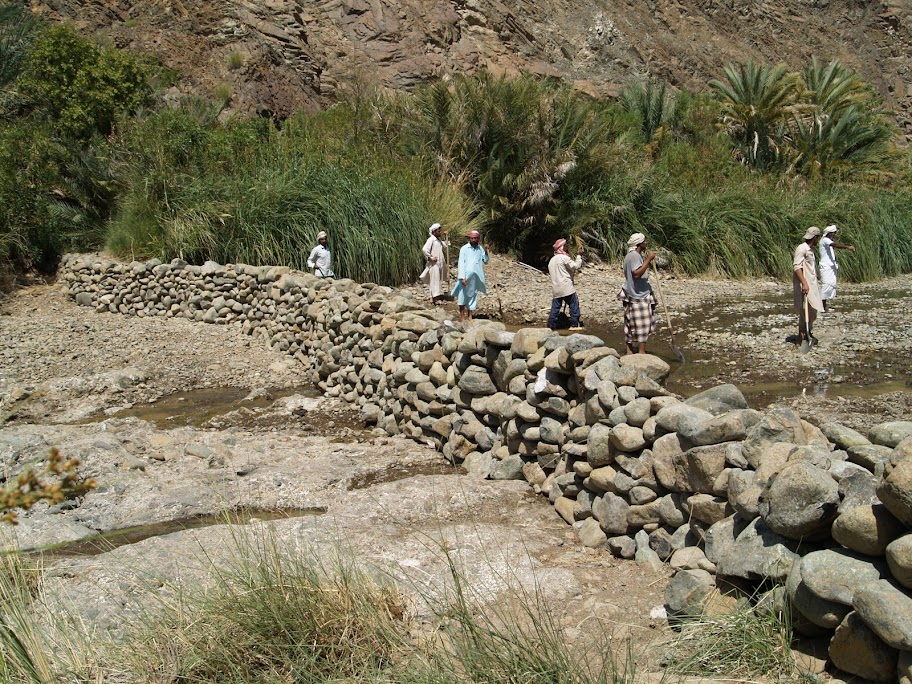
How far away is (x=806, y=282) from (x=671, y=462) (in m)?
5.87

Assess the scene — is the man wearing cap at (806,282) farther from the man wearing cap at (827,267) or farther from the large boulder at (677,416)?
the large boulder at (677,416)

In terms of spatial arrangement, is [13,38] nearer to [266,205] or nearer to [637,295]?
[266,205]

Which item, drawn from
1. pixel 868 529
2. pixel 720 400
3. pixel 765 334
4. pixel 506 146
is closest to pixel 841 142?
pixel 506 146

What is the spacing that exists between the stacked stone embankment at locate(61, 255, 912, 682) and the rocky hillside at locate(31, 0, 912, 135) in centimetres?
1594

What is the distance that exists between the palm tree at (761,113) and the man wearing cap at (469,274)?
1528cm

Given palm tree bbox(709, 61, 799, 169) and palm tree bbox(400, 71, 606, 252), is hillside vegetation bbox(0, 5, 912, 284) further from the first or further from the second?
palm tree bbox(709, 61, 799, 169)

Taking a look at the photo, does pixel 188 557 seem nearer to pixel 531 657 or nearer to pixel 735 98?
pixel 531 657

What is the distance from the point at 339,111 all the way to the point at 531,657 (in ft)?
57.0

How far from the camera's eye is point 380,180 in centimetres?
1392

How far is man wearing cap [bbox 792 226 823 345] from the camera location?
9.33 m

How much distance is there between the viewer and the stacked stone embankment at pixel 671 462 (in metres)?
2.85

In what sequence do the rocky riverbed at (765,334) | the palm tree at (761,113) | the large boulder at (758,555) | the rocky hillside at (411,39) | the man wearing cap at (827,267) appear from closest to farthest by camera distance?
the large boulder at (758,555)
the rocky riverbed at (765,334)
the man wearing cap at (827,267)
the rocky hillside at (411,39)
the palm tree at (761,113)

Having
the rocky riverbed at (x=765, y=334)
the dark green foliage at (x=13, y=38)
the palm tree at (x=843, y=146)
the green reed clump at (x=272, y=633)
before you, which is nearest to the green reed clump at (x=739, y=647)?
the green reed clump at (x=272, y=633)

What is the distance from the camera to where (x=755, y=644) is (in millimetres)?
3018
